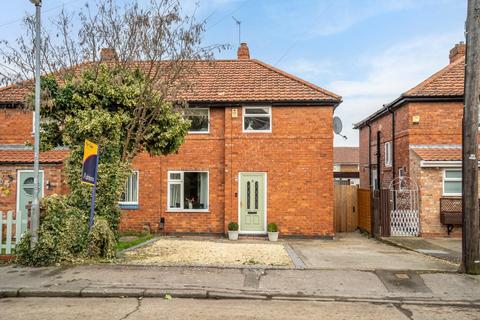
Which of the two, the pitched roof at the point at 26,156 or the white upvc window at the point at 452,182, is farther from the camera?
the white upvc window at the point at 452,182

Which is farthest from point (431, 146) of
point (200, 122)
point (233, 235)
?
point (200, 122)

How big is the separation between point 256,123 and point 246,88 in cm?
140

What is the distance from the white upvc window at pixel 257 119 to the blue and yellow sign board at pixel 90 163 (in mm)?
7468

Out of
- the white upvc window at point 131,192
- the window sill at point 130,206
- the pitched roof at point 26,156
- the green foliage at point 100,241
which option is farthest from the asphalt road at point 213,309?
the white upvc window at point 131,192

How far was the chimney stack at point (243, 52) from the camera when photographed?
61.7 feet

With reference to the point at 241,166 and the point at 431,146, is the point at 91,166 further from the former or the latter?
the point at 431,146

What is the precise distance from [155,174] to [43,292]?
910cm

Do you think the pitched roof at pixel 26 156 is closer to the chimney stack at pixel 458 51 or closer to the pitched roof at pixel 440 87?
the pitched roof at pixel 440 87

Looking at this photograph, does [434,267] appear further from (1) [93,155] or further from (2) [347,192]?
(2) [347,192]

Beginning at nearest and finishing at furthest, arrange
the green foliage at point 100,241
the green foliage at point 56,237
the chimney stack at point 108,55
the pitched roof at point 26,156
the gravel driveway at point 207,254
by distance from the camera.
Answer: the green foliage at point 56,237 < the green foliage at point 100,241 < the gravel driveway at point 207,254 < the chimney stack at point 108,55 < the pitched roof at point 26,156

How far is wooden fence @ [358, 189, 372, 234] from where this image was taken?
16719mm

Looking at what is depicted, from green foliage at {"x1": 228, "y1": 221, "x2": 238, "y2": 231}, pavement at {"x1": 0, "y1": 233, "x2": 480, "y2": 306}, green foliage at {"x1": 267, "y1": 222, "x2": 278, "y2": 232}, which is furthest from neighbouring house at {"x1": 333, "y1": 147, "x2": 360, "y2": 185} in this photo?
pavement at {"x1": 0, "y1": 233, "x2": 480, "y2": 306}

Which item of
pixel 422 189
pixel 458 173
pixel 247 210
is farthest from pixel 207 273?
pixel 458 173

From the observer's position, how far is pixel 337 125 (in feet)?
54.6
